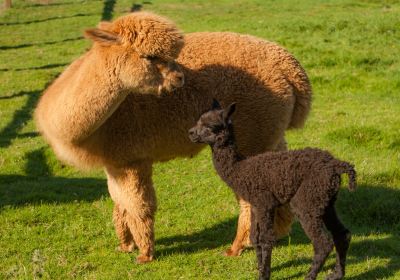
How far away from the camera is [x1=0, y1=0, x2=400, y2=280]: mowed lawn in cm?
574

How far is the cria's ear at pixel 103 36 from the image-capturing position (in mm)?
4988

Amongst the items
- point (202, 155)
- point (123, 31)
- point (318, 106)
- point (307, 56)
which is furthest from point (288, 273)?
point (307, 56)

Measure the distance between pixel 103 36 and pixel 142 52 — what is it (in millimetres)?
330

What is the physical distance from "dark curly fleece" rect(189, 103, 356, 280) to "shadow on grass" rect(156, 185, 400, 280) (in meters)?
0.68

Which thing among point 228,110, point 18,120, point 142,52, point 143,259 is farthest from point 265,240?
point 18,120

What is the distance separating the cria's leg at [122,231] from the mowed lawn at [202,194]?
0.11m

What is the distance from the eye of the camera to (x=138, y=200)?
18.5 ft

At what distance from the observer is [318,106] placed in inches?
451

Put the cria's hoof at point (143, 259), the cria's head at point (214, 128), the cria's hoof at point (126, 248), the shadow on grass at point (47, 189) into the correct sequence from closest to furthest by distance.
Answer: the cria's head at point (214, 128) < the cria's hoof at point (143, 259) < the cria's hoof at point (126, 248) < the shadow on grass at point (47, 189)

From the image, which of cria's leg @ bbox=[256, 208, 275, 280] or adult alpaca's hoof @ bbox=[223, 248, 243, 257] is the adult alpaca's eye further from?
adult alpaca's hoof @ bbox=[223, 248, 243, 257]

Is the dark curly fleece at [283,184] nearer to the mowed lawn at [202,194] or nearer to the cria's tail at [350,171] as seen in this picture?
the cria's tail at [350,171]

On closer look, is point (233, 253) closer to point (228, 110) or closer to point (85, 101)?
point (228, 110)

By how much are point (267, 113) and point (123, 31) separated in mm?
1572

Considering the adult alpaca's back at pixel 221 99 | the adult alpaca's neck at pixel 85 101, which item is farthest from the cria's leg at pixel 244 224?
the adult alpaca's neck at pixel 85 101
